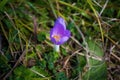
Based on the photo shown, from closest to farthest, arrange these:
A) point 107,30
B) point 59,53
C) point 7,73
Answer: point 7,73, point 59,53, point 107,30

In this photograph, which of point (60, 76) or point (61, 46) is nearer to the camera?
point (60, 76)

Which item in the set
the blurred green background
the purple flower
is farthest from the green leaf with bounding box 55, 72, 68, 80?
the purple flower

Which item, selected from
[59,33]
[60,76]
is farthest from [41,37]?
[60,76]

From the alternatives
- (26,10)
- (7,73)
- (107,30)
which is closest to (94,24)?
(107,30)

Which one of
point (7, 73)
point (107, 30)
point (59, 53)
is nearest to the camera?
point (7, 73)

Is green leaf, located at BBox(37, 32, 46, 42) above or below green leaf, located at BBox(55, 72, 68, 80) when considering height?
above

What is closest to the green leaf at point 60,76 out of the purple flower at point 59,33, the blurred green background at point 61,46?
the blurred green background at point 61,46

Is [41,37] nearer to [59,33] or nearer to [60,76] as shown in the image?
[59,33]

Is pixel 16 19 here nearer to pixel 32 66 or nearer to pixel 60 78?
pixel 32 66

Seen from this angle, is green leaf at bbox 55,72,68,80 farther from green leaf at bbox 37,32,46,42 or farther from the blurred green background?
green leaf at bbox 37,32,46,42
